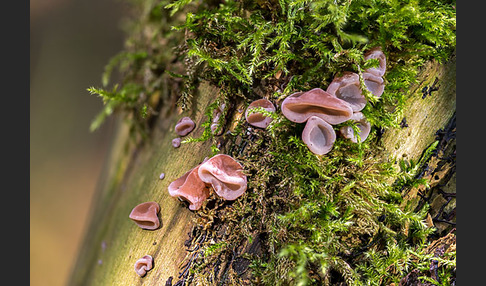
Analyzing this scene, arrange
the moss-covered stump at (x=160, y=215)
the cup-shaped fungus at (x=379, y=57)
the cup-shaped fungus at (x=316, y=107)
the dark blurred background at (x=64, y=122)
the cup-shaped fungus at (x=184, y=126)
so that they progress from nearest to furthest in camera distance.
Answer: the cup-shaped fungus at (x=316, y=107), the cup-shaped fungus at (x=379, y=57), the moss-covered stump at (x=160, y=215), the cup-shaped fungus at (x=184, y=126), the dark blurred background at (x=64, y=122)

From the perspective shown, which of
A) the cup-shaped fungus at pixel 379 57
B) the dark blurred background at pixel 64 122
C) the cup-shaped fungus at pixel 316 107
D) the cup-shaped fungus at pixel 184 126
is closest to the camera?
the cup-shaped fungus at pixel 316 107

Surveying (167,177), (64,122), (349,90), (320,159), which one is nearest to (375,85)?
(349,90)

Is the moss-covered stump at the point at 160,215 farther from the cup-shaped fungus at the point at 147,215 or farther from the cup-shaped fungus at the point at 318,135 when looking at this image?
the cup-shaped fungus at the point at 318,135

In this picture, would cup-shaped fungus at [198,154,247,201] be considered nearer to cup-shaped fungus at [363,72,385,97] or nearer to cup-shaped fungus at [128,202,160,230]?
cup-shaped fungus at [128,202,160,230]

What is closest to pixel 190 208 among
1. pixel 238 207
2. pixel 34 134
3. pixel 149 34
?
pixel 238 207

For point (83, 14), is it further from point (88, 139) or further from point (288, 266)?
point (288, 266)

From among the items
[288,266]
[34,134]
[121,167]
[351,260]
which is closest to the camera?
[288,266]

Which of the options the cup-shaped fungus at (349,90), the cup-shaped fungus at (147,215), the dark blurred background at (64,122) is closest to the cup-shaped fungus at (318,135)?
the cup-shaped fungus at (349,90)
